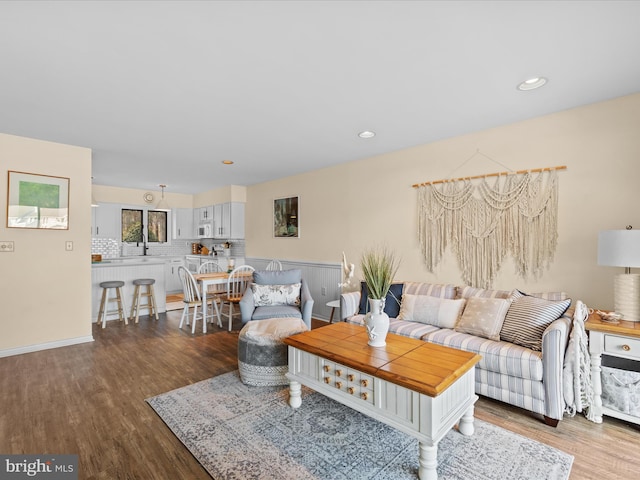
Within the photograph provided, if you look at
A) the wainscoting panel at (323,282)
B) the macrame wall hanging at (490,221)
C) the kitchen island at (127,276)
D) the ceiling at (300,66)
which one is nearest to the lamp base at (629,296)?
the macrame wall hanging at (490,221)

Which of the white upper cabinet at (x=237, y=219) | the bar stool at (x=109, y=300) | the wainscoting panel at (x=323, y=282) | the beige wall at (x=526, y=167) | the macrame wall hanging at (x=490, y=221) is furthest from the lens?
the white upper cabinet at (x=237, y=219)

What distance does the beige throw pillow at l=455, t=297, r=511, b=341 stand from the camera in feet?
8.86

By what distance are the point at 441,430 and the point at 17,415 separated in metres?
2.97

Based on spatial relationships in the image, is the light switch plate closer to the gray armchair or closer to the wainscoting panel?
the gray armchair

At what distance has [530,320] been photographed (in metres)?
2.54

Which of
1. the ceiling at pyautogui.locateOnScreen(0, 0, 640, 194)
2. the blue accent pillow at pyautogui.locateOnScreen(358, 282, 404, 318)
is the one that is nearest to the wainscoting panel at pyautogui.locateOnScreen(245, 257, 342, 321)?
the blue accent pillow at pyautogui.locateOnScreen(358, 282, 404, 318)

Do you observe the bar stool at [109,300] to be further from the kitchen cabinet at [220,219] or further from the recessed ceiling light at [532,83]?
the recessed ceiling light at [532,83]

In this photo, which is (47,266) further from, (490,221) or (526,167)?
(526,167)

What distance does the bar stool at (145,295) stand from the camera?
504cm

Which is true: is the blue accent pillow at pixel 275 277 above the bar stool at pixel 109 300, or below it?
above

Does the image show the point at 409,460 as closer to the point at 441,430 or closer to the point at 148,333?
the point at 441,430

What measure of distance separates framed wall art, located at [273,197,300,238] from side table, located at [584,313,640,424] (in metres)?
4.11

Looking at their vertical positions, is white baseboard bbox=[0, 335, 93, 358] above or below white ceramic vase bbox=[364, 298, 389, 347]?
below

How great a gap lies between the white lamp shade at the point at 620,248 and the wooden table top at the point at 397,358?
1254 mm
